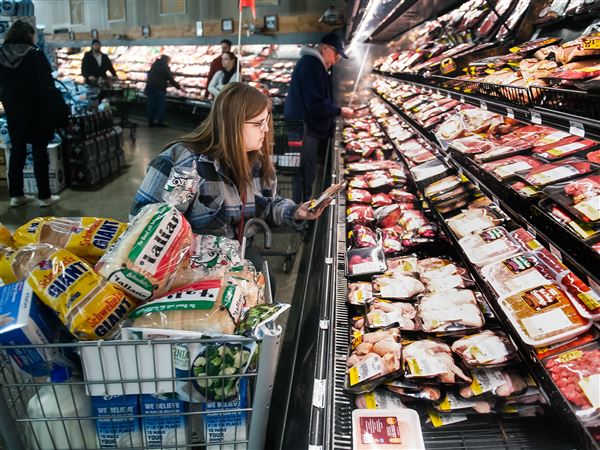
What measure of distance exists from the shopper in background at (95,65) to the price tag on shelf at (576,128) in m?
10.2

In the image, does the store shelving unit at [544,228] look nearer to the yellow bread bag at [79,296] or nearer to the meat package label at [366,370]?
the meat package label at [366,370]

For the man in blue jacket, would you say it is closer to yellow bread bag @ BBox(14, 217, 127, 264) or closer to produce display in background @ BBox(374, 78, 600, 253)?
produce display in background @ BBox(374, 78, 600, 253)

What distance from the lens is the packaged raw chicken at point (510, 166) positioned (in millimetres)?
1560

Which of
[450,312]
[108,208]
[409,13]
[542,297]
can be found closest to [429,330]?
[450,312]

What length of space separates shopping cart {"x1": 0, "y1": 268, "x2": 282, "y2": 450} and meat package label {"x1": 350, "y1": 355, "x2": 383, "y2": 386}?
1.08 ft

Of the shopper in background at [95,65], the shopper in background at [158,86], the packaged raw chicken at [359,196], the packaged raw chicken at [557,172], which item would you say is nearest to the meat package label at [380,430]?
the packaged raw chicken at [557,172]

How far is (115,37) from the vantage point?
1252 centimetres

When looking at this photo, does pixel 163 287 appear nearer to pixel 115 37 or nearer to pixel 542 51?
pixel 542 51

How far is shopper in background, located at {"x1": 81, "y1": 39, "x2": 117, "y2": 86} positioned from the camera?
9914mm

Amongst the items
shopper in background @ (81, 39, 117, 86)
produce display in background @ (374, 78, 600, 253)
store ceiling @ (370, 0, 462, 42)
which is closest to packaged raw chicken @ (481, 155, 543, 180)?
produce display in background @ (374, 78, 600, 253)

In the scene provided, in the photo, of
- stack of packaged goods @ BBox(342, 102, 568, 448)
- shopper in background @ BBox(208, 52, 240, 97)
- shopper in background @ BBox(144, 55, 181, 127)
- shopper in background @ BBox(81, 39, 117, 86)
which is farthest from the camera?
shopper in background @ BBox(144, 55, 181, 127)

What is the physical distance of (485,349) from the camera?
4.34ft

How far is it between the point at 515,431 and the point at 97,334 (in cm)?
105

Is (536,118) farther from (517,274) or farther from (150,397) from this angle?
(150,397)
